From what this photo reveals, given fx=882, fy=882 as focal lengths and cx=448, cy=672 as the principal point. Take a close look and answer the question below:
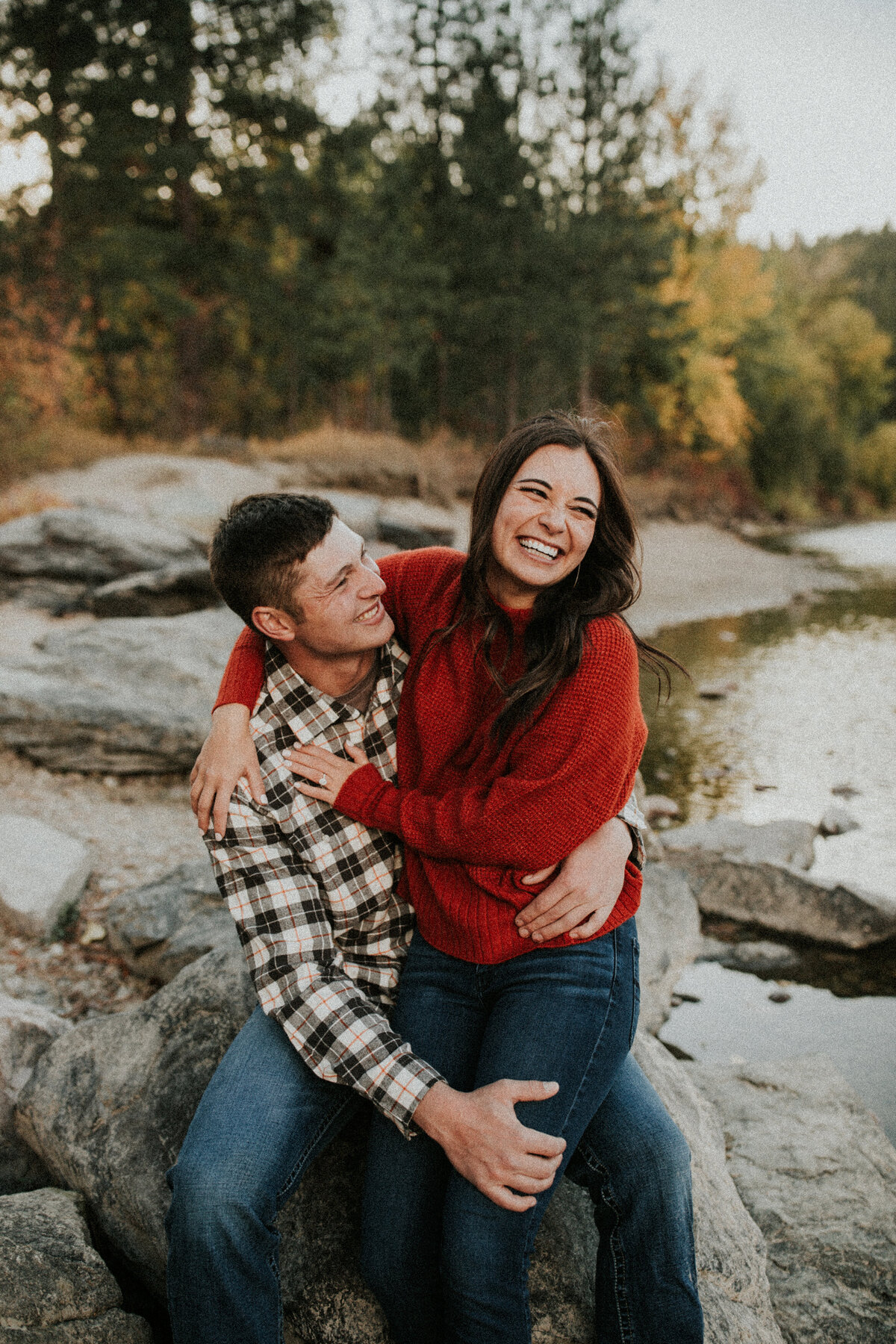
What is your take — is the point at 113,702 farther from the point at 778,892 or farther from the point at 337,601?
the point at 778,892

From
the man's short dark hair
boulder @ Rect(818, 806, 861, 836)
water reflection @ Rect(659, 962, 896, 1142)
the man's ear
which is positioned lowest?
boulder @ Rect(818, 806, 861, 836)

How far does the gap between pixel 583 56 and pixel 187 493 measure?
60.8ft

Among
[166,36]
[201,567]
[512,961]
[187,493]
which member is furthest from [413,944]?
[166,36]

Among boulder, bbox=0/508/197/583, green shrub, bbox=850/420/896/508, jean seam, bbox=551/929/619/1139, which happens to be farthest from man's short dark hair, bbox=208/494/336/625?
green shrub, bbox=850/420/896/508

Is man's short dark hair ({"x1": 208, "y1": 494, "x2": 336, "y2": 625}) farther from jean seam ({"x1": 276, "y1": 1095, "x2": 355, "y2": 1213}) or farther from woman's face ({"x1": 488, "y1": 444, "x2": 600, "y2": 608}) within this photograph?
jean seam ({"x1": 276, "y1": 1095, "x2": 355, "y2": 1213})

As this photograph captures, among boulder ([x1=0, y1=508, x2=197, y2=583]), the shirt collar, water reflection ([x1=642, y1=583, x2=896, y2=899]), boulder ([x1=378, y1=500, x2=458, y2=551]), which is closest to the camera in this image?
the shirt collar

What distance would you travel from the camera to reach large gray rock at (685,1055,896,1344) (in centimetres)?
246

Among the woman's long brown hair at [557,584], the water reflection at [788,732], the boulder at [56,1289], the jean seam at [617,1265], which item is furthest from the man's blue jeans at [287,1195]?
the water reflection at [788,732]

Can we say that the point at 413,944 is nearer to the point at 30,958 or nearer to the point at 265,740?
the point at 265,740

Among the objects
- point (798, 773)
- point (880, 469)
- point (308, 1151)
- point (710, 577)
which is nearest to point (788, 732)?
point (798, 773)

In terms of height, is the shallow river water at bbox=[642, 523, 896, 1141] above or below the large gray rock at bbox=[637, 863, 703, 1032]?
below

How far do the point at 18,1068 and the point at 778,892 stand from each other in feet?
12.6

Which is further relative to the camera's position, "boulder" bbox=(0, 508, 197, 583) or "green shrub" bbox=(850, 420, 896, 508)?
"green shrub" bbox=(850, 420, 896, 508)

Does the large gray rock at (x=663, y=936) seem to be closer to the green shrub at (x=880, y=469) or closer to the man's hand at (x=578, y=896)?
the man's hand at (x=578, y=896)
